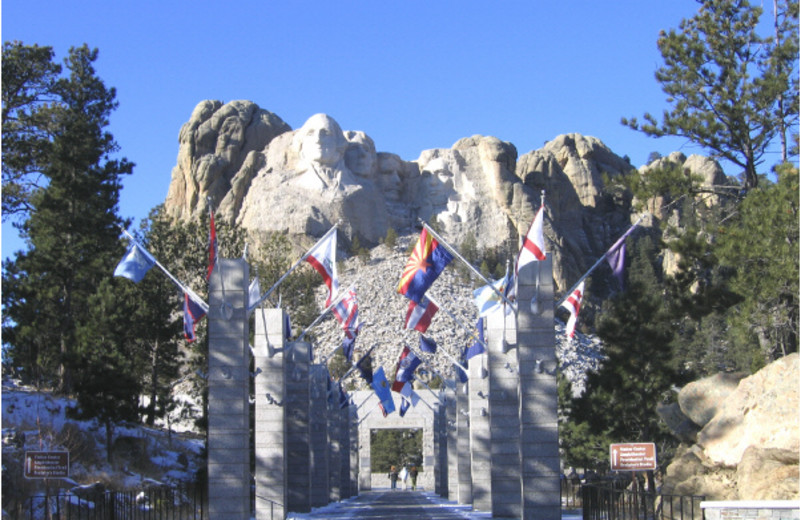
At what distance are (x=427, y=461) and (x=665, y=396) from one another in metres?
39.0

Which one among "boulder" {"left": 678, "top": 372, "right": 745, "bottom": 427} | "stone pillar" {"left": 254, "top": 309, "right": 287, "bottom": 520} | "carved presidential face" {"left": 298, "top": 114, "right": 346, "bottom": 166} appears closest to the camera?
"boulder" {"left": 678, "top": 372, "right": 745, "bottom": 427}

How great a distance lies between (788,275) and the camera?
2369cm

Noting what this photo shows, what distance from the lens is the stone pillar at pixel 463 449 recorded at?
122ft

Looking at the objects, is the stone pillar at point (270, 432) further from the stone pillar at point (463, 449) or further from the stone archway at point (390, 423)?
the stone archway at point (390, 423)

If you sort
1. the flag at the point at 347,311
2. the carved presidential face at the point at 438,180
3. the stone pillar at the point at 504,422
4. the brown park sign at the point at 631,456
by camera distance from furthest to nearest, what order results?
the carved presidential face at the point at 438,180 < the flag at the point at 347,311 < the stone pillar at the point at 504,422 < the brown park sign at the point at 631,456

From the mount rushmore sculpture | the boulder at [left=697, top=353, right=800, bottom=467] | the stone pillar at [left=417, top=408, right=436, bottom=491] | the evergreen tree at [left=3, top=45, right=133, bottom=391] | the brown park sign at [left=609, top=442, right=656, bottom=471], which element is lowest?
the stone pillar at [left=417, top=408, right=436, bottom=491]

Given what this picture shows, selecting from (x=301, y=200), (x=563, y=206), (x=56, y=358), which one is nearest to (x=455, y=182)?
(x=563, y=206)

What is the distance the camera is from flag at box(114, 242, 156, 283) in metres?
22.2

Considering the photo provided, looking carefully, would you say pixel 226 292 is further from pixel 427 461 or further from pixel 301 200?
pixel 301 200

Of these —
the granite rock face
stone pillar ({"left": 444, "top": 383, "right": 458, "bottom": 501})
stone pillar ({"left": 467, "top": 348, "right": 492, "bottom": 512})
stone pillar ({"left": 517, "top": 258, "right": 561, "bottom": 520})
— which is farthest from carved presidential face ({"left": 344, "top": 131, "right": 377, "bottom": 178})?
stone pillar ({"left": 517, "top": 258, "right": 561, "bottom": 520})

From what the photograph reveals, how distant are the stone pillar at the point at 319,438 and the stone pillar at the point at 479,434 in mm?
6320

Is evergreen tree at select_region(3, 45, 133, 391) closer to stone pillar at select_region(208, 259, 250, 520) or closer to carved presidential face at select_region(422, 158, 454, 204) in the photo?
stone pillar at select_region(208, 259, 250, 520)

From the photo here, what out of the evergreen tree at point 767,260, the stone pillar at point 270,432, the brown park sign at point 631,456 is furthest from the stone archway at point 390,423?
the brown park sign at point 631,456

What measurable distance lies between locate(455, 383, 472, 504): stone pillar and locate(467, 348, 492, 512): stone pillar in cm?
483
